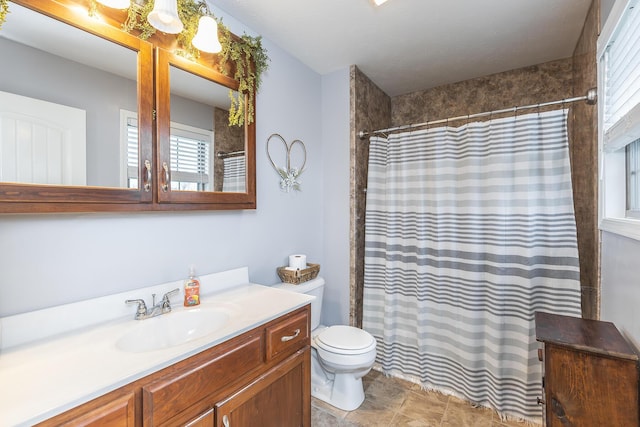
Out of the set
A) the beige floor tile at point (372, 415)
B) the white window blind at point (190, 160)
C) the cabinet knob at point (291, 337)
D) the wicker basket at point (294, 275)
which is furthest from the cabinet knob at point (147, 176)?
the beige floor tile at point (372, 415)

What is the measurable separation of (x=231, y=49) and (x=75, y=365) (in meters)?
1.60

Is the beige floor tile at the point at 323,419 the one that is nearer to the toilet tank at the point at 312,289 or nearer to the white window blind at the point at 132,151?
the toilet tank at the point at 312,289

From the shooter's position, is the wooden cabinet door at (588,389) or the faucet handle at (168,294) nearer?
the wooden cabinet door at (588,389)

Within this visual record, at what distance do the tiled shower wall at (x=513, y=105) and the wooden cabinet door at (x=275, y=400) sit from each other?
966 mm

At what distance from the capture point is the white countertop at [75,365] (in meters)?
0.70

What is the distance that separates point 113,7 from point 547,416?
2.12 m

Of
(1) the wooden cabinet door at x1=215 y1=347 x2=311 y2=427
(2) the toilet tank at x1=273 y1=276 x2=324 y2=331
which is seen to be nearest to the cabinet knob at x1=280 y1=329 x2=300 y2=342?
(1) the wooden cabinet door at x1=215 y1=347 x2=311 y2=427

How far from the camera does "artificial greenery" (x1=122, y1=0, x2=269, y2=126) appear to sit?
126 centimetres

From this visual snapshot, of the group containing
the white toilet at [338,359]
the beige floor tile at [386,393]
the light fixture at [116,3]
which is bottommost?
the beige floor tile at [386,393]

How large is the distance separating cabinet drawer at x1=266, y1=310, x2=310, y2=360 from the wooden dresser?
3.15ft

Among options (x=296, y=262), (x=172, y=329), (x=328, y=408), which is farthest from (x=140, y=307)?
(x=328, y=408)

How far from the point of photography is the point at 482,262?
1.94 m

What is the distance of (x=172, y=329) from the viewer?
1.29 m

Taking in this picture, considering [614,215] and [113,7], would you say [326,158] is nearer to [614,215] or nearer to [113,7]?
[113,7]
